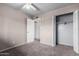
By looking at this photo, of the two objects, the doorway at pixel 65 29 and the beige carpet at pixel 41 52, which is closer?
the beige carpet at pixel 41 52

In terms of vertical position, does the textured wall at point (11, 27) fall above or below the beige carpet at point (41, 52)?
above

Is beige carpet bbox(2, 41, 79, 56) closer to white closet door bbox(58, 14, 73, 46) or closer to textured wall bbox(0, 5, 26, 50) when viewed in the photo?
textured wall bbox(0, 5, 26, 50)

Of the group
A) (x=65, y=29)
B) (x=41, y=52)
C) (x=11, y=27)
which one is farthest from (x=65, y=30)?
(x=11, y=27)

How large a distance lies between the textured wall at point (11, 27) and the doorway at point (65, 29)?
231cm

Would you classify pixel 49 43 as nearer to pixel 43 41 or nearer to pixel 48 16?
pixel 43 41

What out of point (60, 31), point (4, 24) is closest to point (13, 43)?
point (4, 24)

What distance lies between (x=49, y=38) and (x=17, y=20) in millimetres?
2167

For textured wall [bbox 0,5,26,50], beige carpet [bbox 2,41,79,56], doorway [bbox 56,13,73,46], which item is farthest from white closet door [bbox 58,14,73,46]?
textured wall [bbox 0,5,26,50]

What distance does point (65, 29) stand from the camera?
12.7 ft

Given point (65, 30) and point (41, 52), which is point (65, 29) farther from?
point (41, 52)

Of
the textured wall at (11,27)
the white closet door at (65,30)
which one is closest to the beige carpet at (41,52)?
the textured wall at (11,27)

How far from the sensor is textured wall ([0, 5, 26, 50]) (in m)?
2.86

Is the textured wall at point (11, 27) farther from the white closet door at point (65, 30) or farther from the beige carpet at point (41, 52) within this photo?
the white closet door at point (65, 30)

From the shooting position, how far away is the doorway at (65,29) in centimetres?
363
